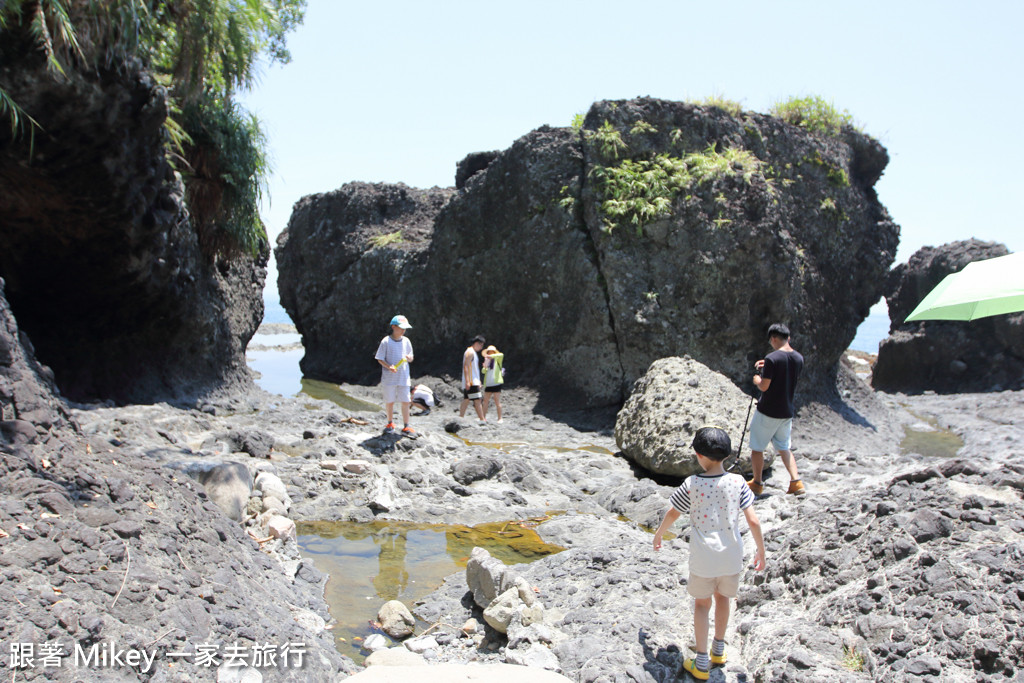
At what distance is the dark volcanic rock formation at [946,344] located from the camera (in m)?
19.8

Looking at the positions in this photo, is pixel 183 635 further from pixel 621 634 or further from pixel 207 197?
pixel 207 197

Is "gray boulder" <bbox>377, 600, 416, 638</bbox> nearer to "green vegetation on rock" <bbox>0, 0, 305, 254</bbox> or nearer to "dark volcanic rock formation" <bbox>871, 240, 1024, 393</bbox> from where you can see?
"green vegetation on rock" <bbox>0, 0, 305, 254</bbox>

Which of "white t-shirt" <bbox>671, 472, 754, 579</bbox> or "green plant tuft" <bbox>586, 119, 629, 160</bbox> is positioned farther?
"green plant tuft" <bbox>586, 119, 629, 160</bbox>

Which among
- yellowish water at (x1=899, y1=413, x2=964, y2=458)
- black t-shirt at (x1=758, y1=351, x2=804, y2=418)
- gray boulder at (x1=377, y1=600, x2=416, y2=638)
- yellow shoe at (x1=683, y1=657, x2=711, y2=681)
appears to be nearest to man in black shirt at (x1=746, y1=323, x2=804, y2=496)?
black t-shirt at (x1=758, y1=351, x2=804, y2=418)

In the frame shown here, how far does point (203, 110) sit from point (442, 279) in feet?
24.0

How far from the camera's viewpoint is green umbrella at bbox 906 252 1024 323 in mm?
5312

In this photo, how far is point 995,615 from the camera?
3.70 m

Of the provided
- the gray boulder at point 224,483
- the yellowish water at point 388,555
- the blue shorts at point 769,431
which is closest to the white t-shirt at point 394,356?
the yellowish water at point 388,555

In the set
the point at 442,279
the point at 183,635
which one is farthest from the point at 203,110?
the point at 183,635

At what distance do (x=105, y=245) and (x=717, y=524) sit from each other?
32.0 feet

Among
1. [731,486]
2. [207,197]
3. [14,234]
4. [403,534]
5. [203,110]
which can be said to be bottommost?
[403,534]

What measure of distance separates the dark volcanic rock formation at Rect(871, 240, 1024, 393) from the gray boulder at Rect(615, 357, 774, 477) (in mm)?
11643

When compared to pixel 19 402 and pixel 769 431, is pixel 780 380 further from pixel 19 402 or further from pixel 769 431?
pixel 19 402

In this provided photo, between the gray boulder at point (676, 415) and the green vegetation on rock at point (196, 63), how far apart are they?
7955 millimetres
